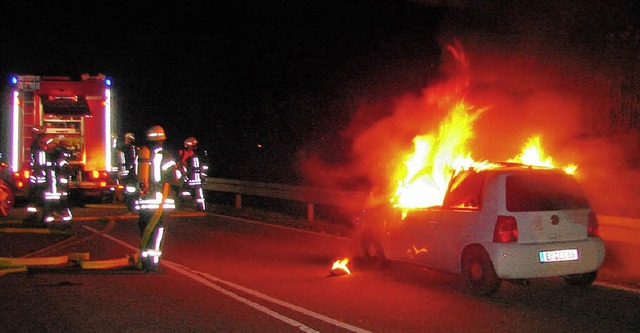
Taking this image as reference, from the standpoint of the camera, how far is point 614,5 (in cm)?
2034

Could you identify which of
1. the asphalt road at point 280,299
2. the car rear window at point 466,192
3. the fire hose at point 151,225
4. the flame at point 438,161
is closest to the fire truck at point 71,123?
the asphalt road at point 280,299

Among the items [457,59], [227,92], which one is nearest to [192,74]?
[227,92]

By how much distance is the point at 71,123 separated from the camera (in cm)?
2228

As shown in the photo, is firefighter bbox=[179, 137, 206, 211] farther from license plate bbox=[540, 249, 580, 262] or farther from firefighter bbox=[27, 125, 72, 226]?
license plate bbox=[540, 249, 580, 262]

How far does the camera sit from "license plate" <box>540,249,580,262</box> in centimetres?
883

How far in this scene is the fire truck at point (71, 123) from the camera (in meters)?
21.3

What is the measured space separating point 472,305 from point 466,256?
824 millimetres

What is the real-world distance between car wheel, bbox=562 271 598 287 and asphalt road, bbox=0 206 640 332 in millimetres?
139

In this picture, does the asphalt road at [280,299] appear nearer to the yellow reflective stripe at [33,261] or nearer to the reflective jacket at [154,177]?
the yellow reflective stripe at [33,261]

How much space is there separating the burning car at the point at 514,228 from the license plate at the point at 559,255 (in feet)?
0.04

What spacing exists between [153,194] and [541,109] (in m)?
13.2

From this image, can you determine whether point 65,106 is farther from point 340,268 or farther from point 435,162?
point 435,162

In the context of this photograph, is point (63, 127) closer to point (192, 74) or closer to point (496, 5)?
point (496, 5)

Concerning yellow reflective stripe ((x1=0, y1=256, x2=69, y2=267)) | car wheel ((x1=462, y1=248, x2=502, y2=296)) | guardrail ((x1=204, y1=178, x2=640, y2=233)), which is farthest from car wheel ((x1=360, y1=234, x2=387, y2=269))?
yellow reflective stripe ((x1=0, y1=256, x2=69, y2=267))
